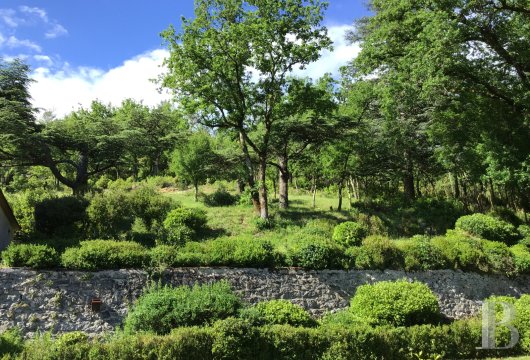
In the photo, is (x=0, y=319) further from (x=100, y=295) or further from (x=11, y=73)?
(x=11, y=73)

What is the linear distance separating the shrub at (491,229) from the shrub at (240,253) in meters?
9.89

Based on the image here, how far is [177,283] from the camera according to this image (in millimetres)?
13086

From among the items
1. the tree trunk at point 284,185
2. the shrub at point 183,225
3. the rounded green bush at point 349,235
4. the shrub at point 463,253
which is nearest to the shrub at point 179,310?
the shrub at point 183,225

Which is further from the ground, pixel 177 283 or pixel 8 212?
pixel 8 212

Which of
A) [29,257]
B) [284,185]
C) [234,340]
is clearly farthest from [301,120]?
[234,340]

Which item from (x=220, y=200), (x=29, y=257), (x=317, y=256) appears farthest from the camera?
(x=220, y=200)

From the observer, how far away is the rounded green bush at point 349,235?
1600 centimetres

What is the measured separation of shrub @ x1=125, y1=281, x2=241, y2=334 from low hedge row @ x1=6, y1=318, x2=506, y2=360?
2.87ft

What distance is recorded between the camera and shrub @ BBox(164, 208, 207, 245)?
15919 mm

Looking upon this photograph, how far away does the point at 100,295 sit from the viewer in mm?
12430

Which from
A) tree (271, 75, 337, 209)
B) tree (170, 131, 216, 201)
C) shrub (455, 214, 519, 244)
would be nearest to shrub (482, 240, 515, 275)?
shrub (455, 214, 519, 244)

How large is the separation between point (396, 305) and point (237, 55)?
1343cm

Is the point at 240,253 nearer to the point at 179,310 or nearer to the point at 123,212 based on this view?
the point at 179,310

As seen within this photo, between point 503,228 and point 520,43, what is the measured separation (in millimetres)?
8297
